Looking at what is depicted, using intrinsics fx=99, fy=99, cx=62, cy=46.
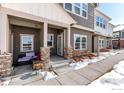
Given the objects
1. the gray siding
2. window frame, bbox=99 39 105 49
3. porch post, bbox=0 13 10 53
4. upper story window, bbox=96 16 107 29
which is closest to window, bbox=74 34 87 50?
the gray siding

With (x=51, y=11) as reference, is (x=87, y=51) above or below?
below

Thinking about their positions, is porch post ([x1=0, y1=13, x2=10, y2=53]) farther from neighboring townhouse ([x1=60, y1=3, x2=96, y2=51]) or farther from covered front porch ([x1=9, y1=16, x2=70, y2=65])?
neighboring townhouse ([x1=60, y1=3, x2=96, y2=51])

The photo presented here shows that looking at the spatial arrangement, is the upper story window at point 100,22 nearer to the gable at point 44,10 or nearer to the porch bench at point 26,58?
the gable at point 44,10

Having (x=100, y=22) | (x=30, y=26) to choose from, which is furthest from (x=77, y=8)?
(x=100, y=22)

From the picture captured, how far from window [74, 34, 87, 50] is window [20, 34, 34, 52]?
4336mm

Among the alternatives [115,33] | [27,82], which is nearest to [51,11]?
[27,82]

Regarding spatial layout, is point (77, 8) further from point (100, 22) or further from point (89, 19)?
point (100, 22)

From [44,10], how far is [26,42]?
9.50 feet

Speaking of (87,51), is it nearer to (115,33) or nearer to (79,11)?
(79,11)

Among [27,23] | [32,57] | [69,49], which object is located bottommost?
[32,57]

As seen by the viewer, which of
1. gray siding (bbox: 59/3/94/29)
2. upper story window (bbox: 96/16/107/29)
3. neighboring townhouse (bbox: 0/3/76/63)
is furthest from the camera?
upper story window (bbox: 96/16/107/29)

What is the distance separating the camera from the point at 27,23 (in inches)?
260

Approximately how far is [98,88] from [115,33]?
30520mm

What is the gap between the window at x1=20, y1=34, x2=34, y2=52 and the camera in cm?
743
